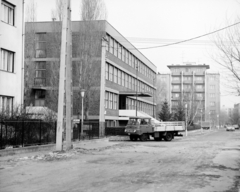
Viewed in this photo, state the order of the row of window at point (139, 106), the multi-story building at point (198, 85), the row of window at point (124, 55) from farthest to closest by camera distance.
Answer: the multi-story building at point (198, 85) < the row of window at point (139, 106) < the row of window at point (124, 55)

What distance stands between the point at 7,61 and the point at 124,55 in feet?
97.8

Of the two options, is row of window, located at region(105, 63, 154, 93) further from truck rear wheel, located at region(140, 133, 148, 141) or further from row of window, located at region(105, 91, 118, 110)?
truck rear wheel, located at region(140, 133, 148, 141)

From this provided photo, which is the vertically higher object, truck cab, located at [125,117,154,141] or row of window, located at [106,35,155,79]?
row of window, located at [106,35,155,79]

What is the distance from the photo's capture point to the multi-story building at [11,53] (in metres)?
23.7

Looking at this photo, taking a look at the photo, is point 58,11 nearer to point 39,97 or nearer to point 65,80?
point 39,97

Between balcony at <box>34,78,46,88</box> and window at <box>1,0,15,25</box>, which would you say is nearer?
window at <box>1,0,15,25</box>

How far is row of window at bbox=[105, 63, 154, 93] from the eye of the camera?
4559cm

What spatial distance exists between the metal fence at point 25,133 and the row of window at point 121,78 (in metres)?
23.1

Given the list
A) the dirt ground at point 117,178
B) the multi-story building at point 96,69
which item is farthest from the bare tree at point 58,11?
the dirt ground at point 117,178

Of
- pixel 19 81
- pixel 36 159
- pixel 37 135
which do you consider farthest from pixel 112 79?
pixel 36 159

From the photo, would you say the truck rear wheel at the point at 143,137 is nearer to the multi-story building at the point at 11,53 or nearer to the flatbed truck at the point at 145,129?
the flatbed truck at the point at 145,129

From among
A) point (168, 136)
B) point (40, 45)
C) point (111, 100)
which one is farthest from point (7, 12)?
point (111, 100)

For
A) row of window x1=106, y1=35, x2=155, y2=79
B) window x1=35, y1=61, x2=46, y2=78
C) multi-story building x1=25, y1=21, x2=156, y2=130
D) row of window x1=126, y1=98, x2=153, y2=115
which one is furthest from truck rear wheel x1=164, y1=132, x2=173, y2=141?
row of window x1=126, y1=98, x2=153, y2=115

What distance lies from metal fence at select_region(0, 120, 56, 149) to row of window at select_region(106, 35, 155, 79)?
2382cm
